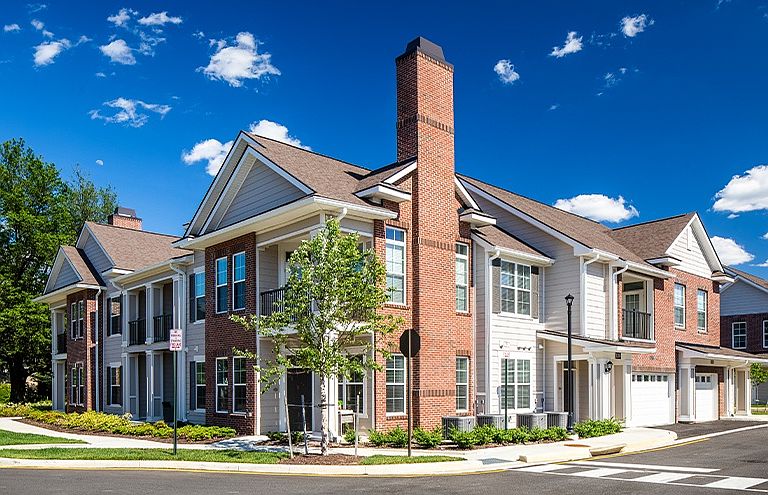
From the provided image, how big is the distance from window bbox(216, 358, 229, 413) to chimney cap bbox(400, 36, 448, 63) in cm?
1186

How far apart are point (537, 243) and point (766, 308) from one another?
76.2ft

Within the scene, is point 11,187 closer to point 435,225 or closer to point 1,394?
point 1,394

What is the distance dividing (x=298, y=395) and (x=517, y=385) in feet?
25.4

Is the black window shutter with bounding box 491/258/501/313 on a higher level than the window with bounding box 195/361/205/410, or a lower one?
higher

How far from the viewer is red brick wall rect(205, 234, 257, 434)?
77.6ft

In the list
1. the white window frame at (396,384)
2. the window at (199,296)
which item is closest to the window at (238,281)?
the window at (199,296)

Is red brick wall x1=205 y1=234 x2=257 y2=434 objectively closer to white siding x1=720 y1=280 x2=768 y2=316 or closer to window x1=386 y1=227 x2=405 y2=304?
window x1=386 y1=227 x2=405 y2=304

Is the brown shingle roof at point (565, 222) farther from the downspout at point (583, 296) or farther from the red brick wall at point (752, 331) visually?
the red brick wall at point (752, 331)

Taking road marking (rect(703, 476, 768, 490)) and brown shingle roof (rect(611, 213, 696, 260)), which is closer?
road marking (rect(703, 476, 768, 490))

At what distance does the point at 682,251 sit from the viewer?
33.6 m

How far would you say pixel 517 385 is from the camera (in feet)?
85.0

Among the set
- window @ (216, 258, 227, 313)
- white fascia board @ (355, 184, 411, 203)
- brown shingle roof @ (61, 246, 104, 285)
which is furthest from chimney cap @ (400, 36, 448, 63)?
brown shingle roof @ (61, 246, 104, 285)

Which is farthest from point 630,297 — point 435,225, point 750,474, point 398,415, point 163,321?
point 163,321

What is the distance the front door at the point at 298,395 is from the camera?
897 inches
